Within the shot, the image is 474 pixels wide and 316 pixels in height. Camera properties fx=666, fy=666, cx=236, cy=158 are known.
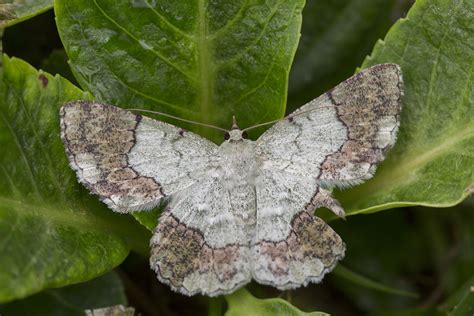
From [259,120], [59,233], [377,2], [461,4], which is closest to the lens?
[59,233]

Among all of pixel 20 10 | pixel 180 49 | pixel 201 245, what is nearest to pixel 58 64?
pixel 20 10

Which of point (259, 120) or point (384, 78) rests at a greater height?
point (384, 78)

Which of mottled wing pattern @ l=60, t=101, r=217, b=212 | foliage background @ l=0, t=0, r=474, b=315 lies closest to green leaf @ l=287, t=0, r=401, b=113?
foliage background @ l=0, t=0, r=474, b=315

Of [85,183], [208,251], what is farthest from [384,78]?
[85,183]

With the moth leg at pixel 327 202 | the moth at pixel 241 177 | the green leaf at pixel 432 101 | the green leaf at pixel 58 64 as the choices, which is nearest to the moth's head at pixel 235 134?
the moth at pixel 241 177

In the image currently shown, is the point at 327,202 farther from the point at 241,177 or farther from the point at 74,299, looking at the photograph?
the point at 74,299

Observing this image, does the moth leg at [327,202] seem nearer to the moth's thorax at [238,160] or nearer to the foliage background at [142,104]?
the foliage background at [142,104]

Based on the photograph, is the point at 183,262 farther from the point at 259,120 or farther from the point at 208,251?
the point at 259,120
